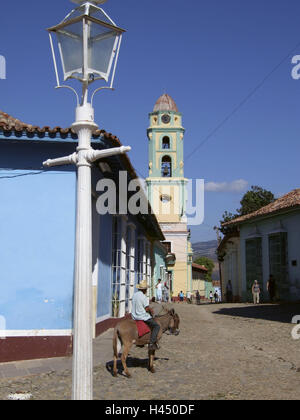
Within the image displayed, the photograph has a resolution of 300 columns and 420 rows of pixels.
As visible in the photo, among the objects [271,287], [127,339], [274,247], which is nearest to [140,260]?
[271,287]

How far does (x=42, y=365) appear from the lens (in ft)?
20.7

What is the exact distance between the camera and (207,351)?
7734 millimetres

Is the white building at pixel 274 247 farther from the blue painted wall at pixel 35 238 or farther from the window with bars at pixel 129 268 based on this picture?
the blue painted wall at pixel 35 238

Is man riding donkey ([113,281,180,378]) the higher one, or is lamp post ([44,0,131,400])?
lamp post ([44,0,131,400])

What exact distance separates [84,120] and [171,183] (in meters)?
34.1

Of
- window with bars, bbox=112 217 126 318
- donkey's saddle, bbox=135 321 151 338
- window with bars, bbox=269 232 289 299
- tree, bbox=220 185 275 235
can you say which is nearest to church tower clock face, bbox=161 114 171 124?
tree, bbox=220 185 275 235

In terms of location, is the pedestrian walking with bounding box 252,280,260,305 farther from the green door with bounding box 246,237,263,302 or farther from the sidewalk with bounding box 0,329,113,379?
the sidewalk with bounding box 0,329,113,379

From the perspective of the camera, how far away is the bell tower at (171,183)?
36500 millimetres

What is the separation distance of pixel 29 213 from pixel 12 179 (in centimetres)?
61

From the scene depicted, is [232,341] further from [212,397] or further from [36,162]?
[36,162]

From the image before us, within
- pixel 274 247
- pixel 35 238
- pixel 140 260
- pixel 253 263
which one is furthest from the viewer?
pixel 253 263

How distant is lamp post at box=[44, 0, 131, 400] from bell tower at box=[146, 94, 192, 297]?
108 feet

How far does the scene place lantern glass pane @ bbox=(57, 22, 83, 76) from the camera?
10.5 ft

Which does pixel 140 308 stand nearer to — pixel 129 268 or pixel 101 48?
pixel 101 48
